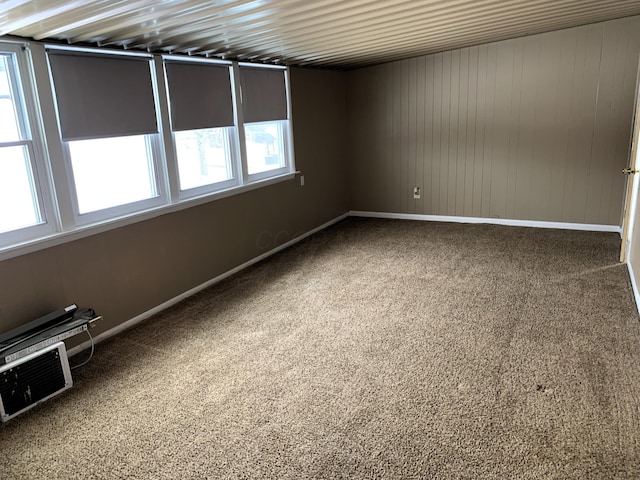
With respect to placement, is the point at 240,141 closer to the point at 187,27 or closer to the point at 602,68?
the point at 187,27

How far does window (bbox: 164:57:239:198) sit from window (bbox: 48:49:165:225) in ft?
0.85

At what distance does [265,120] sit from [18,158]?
2.58 meters

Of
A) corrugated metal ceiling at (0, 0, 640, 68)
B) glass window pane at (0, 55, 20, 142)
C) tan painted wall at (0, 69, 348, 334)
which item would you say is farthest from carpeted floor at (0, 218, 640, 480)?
corrugated metal ceiling at (0, 0, 640, 68)

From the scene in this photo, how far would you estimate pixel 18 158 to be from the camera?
2920mm

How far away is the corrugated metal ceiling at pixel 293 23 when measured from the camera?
2508mm

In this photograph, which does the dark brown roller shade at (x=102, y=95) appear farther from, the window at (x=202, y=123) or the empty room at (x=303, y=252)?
the window at (x=202, y=123)

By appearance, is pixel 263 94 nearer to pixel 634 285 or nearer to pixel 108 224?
pixel 108 224

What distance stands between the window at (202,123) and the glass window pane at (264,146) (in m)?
0.34

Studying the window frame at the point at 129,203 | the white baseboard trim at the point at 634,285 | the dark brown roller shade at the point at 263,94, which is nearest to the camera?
the window frame at the point at 129,203

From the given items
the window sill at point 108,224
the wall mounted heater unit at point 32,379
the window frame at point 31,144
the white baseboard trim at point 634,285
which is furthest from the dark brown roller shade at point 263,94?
the white baseboard trim at point 634,285

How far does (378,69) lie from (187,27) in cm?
388

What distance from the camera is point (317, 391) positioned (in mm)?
2666

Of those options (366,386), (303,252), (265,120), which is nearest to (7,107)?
(265,120)

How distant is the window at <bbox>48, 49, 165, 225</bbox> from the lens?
3111mm
